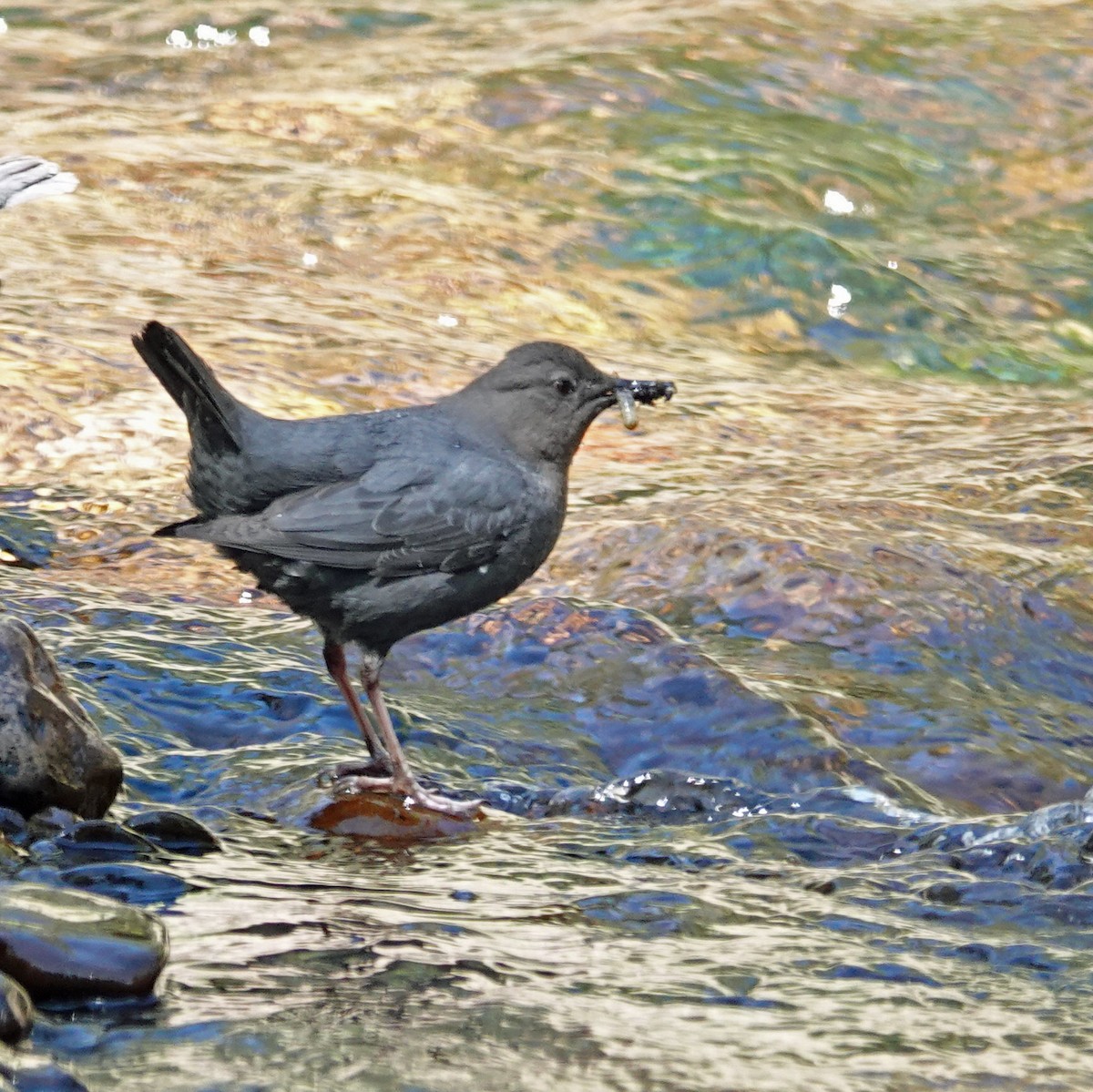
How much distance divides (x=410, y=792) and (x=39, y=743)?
1.14 m

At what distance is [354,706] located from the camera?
6.13m

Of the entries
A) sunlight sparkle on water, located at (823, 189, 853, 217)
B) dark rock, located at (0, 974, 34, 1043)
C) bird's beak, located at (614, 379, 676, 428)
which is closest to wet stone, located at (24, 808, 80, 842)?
dark rock, located at (0, 974, 34, 1043)

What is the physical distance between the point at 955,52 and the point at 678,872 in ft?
37.5

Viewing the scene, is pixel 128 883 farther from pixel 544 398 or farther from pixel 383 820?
pixel 544 398

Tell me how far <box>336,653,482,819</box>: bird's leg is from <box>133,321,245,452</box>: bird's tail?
86cm

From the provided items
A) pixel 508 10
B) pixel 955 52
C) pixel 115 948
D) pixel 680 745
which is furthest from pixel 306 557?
pixel 508 10

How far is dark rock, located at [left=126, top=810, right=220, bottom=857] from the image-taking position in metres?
4.98

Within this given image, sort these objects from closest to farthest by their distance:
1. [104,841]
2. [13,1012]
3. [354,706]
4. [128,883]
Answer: [13,1012] → [128,883] → [104,841] → [354,706]

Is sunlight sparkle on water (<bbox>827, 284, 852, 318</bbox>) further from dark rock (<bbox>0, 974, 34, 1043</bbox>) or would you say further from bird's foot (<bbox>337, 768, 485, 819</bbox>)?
dark rock (<bbox>0, 974, 34, 1043</bbox>)

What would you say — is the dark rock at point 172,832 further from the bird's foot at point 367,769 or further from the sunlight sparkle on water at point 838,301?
the sunlight sparkle on water at point 838,301

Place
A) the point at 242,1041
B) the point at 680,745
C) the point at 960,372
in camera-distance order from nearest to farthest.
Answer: the point at 242,1041 → the point at 680,745 → the point at 960,372

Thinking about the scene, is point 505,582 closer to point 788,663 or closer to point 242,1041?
point 788,663

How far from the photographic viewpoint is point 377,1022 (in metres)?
3.80

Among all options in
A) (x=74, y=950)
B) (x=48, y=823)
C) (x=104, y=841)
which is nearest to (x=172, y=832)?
(x=104, y=841)
